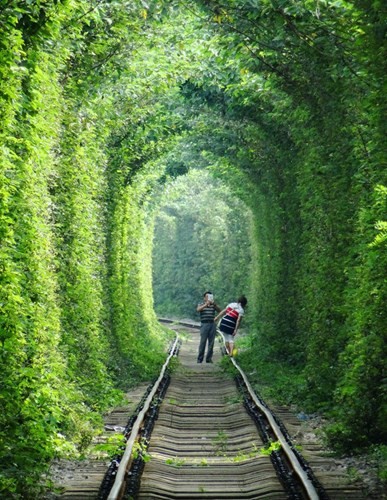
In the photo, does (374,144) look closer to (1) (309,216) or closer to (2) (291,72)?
(2) (291,72)

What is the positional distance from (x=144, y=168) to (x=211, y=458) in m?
17.4

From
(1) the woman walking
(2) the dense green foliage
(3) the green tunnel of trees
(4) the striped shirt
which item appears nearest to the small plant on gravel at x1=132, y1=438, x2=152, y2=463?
(3) the green tunnel of trees

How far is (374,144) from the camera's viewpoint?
10578 mm

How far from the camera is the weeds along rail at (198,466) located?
7.38 metres

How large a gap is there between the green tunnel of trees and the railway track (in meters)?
0.82

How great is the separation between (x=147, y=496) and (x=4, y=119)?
4112 millimetres

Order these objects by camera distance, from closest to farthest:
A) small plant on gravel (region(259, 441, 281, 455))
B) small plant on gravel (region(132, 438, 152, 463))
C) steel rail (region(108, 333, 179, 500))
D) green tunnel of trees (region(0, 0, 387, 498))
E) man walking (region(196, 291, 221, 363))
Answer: steel rail (region(108, 333, 179, 500)) < small plant on gravel (region(132, 438, 152, 463)) < green tunnel of trees (region(0, 0, 387, 498)) < small plant on gravel (region(259, 441, 281, 455)) < man walking (region(196, 291, 221, 363))

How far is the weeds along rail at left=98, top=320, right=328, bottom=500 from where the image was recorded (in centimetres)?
738

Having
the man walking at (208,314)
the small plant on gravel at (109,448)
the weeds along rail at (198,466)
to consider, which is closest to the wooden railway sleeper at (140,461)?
the weeds along rail at (198,466)

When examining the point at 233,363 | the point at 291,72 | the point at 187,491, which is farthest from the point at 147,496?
the point at 233,363

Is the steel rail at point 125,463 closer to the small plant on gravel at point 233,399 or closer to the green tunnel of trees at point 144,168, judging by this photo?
the green tunnel of trees at point 144,168

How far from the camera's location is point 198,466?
28.6 ft

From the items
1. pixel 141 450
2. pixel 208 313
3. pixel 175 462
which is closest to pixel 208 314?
pixel 208 313

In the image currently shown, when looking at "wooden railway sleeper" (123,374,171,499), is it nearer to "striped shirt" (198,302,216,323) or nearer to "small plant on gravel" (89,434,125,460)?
"small plant on gravel" (89,434,125,460)
